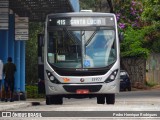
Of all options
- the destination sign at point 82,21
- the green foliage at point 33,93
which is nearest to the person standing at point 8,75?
the destination sign at point 82,21

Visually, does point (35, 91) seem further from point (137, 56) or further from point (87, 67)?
point (137, 56)

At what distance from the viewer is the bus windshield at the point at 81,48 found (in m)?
21.7

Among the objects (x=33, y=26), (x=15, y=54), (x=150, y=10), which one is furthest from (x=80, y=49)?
(x=33, y=26)

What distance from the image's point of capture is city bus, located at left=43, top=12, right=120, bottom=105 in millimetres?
21625

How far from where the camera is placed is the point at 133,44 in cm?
4606

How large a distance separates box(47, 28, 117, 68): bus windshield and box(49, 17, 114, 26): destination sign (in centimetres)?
27

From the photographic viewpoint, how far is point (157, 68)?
46.9 meters

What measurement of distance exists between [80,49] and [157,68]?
25.8 metres

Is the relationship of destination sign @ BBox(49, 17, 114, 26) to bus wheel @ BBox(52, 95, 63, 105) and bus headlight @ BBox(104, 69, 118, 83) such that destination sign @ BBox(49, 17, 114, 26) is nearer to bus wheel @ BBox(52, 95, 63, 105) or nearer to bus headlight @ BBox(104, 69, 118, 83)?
bus headlight @ BBox(104, 69, 118, 83)

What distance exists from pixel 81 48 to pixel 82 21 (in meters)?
1.09

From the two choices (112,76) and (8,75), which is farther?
(8,75)

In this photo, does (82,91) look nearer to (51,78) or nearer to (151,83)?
(51,78)

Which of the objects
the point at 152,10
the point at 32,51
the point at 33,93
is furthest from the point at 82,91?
the point at 32,51

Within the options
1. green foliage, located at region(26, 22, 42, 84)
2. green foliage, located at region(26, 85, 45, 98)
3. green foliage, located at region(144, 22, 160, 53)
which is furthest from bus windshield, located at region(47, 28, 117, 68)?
green foliage, located at region(144, 22, 160, 53)
